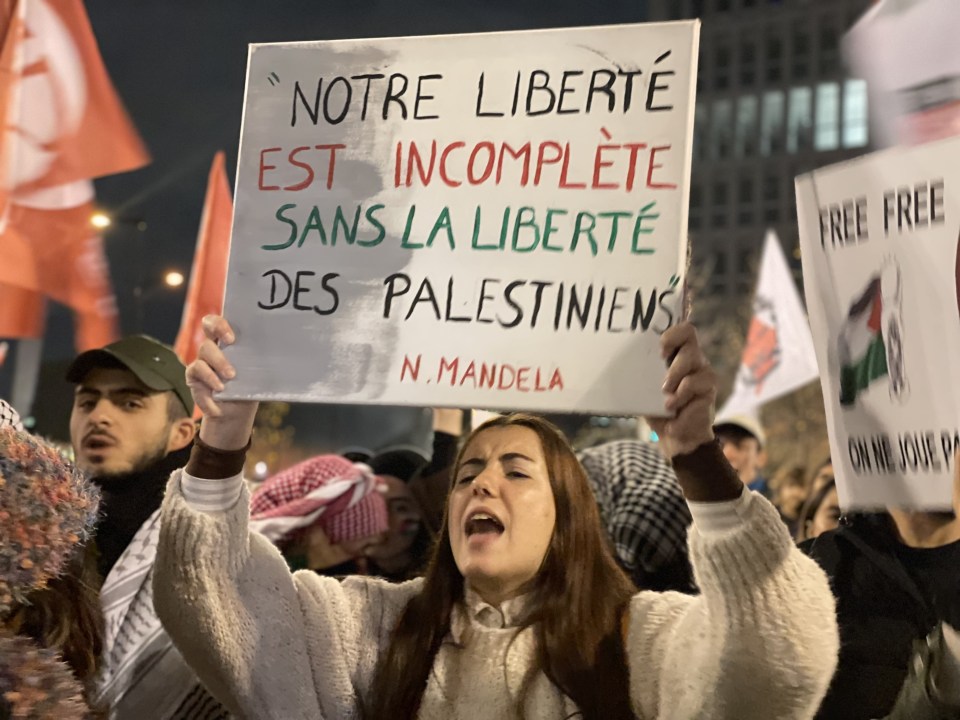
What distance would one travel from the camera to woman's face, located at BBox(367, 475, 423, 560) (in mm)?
4215

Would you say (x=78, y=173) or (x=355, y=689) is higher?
(x=78, y=173)

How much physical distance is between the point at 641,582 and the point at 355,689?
1144 mm

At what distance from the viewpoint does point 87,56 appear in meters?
3.97

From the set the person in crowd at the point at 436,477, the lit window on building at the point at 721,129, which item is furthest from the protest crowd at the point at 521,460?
the lit window on building at the point at 721,129

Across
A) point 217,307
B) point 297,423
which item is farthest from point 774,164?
point 217,307

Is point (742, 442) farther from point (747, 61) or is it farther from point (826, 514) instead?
point (747, 61)

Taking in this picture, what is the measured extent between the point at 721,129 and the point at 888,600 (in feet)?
216

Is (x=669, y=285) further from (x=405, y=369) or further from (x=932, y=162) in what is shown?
(x=932, y=162)

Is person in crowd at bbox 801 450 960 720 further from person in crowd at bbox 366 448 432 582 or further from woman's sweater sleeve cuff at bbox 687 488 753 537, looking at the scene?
person in crowd at bbox 366 448 432 582

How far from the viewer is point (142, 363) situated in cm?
341

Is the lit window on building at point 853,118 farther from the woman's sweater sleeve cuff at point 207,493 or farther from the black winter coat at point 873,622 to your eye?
the woman's sweater sleeve cuff at point 207,493

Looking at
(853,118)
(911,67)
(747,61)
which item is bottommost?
(911,67)

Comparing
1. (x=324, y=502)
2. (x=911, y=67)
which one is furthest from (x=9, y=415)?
(x=911, y=67)

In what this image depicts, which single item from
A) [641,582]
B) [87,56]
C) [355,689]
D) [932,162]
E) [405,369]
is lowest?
[355,689]
